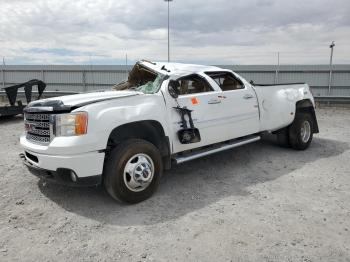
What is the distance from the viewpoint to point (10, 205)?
14.4ft

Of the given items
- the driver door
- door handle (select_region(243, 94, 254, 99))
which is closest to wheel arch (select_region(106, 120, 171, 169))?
the driver door

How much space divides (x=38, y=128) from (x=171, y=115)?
68.3 inches

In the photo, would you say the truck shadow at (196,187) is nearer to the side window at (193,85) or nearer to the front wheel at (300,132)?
the front wheel at (300,132)

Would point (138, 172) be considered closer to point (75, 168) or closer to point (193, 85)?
point (75, 168)

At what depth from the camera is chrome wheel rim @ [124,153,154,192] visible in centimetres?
424

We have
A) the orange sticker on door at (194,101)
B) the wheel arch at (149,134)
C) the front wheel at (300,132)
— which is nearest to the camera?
the wheel arch at (149,134)

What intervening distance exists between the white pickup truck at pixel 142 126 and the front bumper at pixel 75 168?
11mm

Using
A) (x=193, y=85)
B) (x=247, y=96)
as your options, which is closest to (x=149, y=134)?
(x=193, y=85)

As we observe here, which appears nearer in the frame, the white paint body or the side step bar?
the white paint body

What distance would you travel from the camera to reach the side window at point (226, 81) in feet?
18.9

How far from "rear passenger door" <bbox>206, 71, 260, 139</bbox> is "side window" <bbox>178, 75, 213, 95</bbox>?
26 cm

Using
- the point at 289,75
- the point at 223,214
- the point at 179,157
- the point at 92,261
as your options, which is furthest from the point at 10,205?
the point at 289,75

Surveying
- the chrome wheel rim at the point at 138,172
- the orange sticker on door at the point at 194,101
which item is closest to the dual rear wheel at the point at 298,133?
the orange sticker on door at the point at 194,101

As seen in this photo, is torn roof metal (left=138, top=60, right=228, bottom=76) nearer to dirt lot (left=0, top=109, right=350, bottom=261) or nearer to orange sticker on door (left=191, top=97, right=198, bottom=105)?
orange sticker on door (left=191, top=97, right=198, bottom=105)
